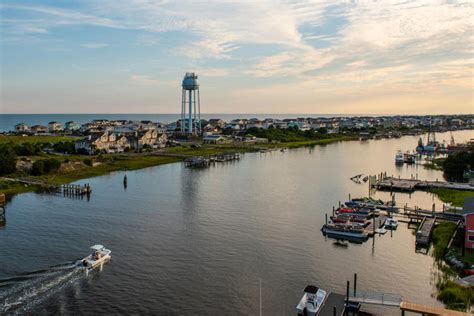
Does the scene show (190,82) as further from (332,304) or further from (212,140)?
(332,304)

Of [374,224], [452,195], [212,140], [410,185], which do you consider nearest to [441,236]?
[374,224]

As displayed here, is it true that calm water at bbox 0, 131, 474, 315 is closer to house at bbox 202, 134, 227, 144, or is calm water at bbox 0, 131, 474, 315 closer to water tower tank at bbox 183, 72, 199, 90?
house at bbox 202, 134, 227, 144

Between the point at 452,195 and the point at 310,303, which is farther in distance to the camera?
the point at 452,195

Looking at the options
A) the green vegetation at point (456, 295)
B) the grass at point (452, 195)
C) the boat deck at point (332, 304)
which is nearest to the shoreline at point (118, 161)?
the boat deck at point (332, 304)

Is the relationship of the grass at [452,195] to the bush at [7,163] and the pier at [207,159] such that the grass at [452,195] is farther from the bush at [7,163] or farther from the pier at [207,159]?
the bush at [7,163]

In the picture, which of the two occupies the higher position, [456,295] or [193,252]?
[193,252]

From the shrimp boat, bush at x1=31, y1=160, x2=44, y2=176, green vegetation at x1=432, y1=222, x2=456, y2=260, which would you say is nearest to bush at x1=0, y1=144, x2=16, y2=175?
bush at x1=31, y1=160, x2=44, y2=176
